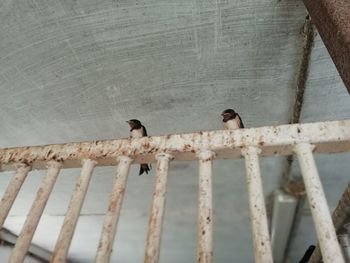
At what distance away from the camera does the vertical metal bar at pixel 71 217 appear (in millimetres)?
915

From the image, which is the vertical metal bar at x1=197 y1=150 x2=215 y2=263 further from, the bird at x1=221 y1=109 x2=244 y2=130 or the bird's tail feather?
the bird's tail feather

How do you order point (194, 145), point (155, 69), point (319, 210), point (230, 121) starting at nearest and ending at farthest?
point (319, 210), point (194, 145), point (230, 121), point (155, 69)

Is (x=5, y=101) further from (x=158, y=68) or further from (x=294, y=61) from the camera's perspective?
(x=294, y=61)

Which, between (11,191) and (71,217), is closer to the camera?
(71,217)

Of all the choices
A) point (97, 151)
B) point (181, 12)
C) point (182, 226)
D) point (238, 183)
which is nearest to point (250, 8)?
point (181, 12)

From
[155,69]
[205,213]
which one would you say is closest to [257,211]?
[205,213]

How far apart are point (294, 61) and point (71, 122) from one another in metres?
1.55

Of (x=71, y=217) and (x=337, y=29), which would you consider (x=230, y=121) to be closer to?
(x=337, y=29)

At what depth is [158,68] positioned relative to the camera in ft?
5.95

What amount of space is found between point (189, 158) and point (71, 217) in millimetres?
437

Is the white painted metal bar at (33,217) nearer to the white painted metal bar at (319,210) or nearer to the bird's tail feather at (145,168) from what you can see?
the bird's tail feather at (145,168)

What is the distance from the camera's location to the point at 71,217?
3.21ft

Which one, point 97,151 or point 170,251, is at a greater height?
point 170,251

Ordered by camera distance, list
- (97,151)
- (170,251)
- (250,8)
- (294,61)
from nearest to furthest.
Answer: (97,151) → (250,8) → (294,61) → (170,251)
